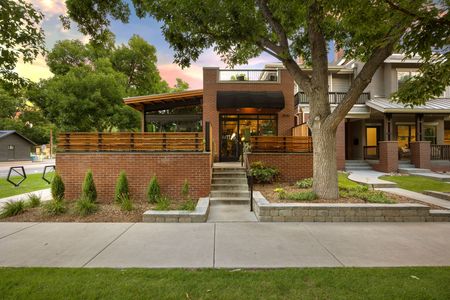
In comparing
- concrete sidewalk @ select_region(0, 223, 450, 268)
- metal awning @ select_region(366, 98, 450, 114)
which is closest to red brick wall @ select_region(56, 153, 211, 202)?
concrete sidewalk @ select_region(0, 223, 450, 268)

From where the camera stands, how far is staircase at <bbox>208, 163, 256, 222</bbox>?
6.65 m

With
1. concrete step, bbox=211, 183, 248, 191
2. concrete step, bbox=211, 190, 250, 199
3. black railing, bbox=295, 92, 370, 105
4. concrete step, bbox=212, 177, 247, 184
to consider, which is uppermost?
black railing, bbox=295, 92, 370, 105

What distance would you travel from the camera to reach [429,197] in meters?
8.36

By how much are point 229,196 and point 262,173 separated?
1.88m

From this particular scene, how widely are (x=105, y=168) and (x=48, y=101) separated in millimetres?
13678

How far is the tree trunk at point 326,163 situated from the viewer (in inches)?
279

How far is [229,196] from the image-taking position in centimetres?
825

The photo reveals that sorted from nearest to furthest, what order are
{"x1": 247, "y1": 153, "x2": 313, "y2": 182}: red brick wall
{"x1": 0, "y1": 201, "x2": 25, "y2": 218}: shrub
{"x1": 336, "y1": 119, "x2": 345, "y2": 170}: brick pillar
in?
1. {"x1": 0, "y1": 201, "x2": 25, "y2": 218}: shrub
2. {"x1": 247, "y1": 153, "x2": 313, "y2": 182}: red brick wall
3. {"x1": 336, "y1": 119, "x2": 345, "y2": 170}: brick pillar

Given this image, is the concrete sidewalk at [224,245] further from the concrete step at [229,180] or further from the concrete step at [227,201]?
the concrete step at [229,180]

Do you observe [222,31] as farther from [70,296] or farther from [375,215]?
[70,296]

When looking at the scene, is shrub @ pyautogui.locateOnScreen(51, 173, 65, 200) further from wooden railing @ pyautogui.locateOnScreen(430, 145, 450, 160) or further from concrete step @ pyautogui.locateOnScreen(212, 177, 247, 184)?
wooden railing @ pyautogui.locateOnScreen(430, 145, 450, 160)

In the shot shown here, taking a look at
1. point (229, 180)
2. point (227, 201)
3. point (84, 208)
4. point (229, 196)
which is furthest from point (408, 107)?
point (84, 208)

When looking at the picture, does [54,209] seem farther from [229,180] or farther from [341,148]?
[341,148]

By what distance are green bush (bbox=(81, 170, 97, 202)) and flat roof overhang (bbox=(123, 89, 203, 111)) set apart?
255 inches
